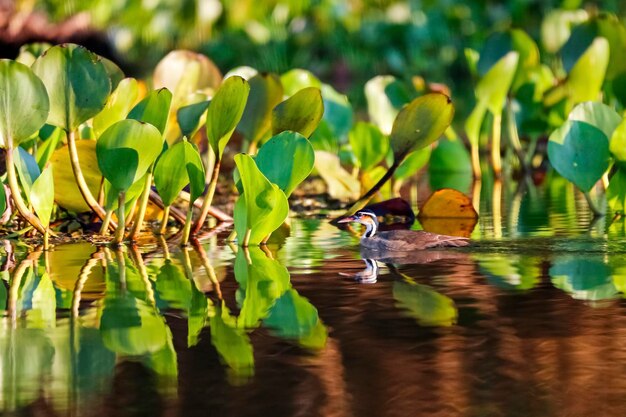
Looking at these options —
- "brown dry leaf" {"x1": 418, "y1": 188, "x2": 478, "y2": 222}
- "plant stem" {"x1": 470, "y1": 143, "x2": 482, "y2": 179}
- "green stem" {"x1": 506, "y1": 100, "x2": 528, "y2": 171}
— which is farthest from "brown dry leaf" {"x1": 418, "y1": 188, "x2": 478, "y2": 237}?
"green stem" {"x1": 506, "y1": 100, "x2": 528, "y2": 171}

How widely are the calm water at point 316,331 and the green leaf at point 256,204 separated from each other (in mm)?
84

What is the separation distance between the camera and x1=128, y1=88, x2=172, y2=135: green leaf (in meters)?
4.04

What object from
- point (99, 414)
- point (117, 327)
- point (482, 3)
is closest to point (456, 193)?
point (117, 327)

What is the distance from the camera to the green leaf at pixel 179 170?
13.1ft

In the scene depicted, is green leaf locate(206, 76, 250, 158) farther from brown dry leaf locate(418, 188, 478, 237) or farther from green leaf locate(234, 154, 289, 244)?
brown dry leaf locate(418, 188, 478, 237)

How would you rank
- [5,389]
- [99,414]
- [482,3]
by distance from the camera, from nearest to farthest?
[99,414], [5,389], [482,3]

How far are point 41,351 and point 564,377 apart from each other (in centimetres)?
101

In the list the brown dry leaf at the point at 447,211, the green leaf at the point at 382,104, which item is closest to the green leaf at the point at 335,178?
the brown dry leaf at the point at 447,211

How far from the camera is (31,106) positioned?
3863mm

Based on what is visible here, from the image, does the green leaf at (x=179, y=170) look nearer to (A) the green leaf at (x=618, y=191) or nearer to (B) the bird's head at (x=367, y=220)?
(B) the bird's head at (x=367, y=220)

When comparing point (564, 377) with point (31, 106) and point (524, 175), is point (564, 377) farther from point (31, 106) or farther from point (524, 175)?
point (524, 175)

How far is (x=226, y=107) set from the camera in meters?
4.01

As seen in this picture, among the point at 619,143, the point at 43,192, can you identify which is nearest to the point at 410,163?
the point at 619,143

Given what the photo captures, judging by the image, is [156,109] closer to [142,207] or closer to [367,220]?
[142,207]
